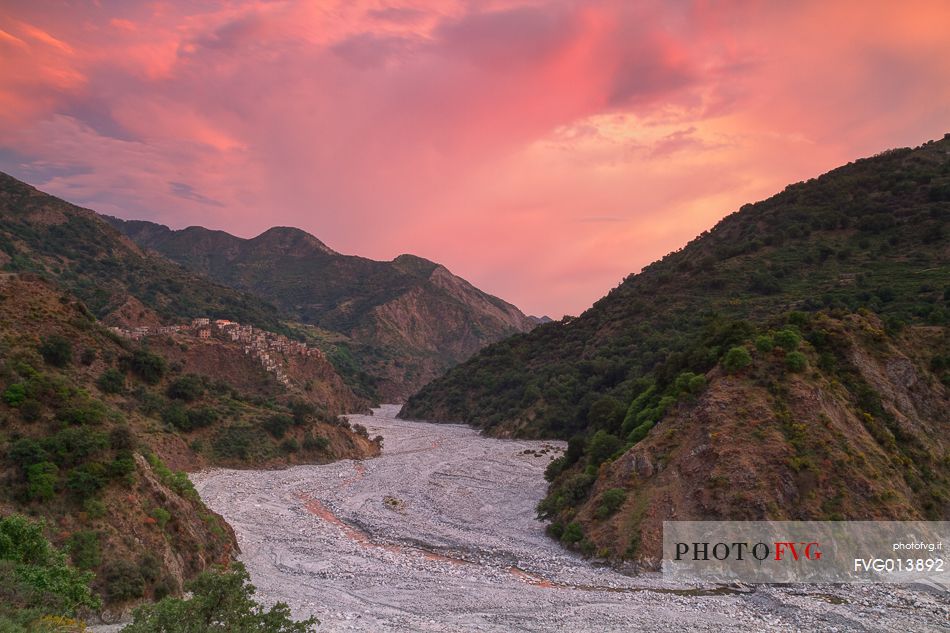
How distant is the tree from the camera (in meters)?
14.5

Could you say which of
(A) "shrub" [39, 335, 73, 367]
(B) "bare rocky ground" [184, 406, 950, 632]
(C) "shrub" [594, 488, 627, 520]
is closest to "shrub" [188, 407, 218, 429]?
(B) "bare rocky ground" [184, 406, 950, 632]

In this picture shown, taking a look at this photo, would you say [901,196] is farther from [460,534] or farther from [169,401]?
[169,401]

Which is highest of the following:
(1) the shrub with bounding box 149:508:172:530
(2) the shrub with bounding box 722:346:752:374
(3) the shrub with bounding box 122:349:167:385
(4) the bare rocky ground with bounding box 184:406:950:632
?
(2) the shrub with bounding box 722:346:752:374

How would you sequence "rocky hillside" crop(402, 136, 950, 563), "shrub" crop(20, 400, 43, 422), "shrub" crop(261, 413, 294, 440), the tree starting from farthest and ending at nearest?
"shrub" crop(261, 413, 294, 440) < "rocky hillside" crop(402, 136, 950, 563) < "shrub" crop(20, 400, 43, 422) < the tree

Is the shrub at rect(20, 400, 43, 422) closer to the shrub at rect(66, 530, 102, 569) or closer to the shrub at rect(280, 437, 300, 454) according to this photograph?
the shrub at rect(66, 530, 102, 569)

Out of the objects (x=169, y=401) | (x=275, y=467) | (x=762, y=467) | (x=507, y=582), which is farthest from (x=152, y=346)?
(x=762, y=467)

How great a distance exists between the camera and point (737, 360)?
3506 cm

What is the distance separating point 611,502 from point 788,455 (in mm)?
9092

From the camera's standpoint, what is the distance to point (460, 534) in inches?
1415

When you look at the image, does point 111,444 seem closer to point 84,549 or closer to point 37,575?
point 84,549

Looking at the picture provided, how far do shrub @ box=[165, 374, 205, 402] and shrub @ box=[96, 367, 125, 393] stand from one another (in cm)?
596

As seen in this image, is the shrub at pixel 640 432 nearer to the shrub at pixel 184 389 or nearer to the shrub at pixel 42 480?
the shrub at pixel 42 480

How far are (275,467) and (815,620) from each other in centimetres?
4832

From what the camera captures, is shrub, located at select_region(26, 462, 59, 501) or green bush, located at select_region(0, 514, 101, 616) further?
Answer: shrub, located at select_region(26, 462, 59, 501)
